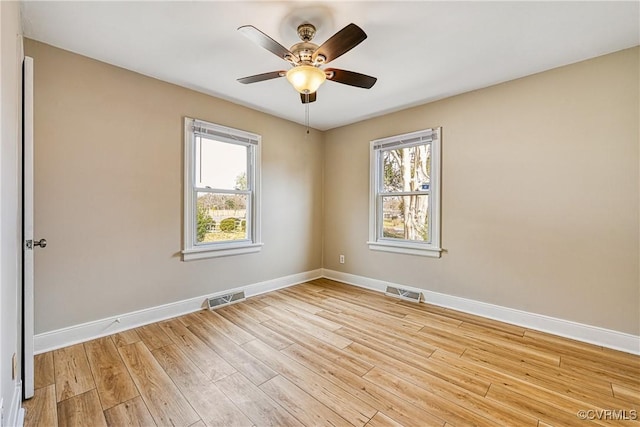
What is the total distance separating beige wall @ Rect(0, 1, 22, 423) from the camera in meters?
1.20

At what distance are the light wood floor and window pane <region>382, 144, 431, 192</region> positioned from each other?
1.74 metres

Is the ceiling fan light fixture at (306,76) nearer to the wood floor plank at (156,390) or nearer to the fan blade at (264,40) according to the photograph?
the fan blade at (264,40)

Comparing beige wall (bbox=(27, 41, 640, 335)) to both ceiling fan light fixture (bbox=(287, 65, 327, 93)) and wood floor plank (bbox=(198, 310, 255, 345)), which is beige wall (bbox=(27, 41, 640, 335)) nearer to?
wood floor plank (bbox=(198, 310, 255, 345))

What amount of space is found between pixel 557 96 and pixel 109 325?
15.9 ft

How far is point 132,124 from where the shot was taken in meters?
2.75

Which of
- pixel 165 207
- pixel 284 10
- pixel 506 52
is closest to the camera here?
pixel 284 10

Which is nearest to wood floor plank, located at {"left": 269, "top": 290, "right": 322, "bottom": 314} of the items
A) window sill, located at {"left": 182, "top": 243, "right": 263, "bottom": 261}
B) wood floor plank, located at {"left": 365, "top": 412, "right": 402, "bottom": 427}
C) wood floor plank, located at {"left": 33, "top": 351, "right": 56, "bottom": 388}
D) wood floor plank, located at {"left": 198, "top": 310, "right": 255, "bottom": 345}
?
window sill, located at {"left": 182, "top": 243, "right": 263, "bottom": 261}

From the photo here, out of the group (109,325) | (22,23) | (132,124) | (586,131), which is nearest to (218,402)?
(109,325)

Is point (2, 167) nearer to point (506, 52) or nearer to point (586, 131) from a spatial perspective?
point (506, 52)

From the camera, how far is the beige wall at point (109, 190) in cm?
231

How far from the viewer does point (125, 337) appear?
8.36ft

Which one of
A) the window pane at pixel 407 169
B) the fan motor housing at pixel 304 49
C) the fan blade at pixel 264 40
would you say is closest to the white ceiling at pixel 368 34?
the fan motor housing at pixel 304 49

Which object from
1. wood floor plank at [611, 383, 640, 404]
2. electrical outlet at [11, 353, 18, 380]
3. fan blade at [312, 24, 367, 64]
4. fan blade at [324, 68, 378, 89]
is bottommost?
wood floor plank at [611, 383, 640, 404]

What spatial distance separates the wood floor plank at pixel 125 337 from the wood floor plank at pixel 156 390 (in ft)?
0.35
